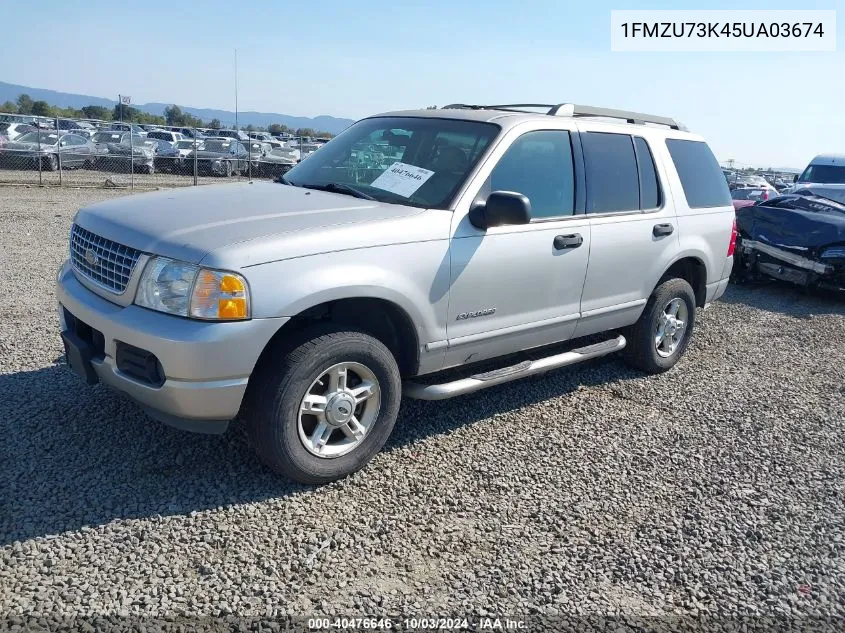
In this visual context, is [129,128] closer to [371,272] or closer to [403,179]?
[403,179]

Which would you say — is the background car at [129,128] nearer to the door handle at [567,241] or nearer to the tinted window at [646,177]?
the tinted window at [646,177]

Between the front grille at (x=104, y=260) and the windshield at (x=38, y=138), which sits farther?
the windshield at (x=38, y=138)

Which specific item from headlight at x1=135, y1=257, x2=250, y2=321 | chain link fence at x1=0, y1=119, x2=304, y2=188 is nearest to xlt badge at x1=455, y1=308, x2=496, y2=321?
headlight at x1=135, y1=257, x2=250, y2=321

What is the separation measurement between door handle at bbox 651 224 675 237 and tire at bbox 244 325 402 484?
2.52m

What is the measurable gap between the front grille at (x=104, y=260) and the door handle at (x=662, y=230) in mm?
3609

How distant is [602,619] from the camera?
2.86m

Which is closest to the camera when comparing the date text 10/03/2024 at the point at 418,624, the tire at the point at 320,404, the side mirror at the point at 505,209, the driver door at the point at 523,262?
the date text 10/03/2024 at the point at 418,624

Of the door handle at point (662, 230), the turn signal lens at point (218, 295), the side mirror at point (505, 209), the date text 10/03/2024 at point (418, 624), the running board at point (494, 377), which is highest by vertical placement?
the side mirror at point (505, 209)

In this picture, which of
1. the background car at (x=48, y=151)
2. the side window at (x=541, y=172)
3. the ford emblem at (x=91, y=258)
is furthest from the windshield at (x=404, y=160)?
the background car at (x=48, y=151)

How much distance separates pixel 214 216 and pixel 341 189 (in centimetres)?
97

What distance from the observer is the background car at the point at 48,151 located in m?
20.5

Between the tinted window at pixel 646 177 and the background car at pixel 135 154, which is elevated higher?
the background car at pixel 135 154

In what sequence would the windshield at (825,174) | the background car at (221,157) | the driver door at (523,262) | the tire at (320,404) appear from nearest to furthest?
the tire at (320,404)
the driver door at (523,262)
the windshield at (825,174)
the background car at (221,157)

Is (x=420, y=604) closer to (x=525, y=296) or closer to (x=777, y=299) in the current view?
(x=525, y=296)
